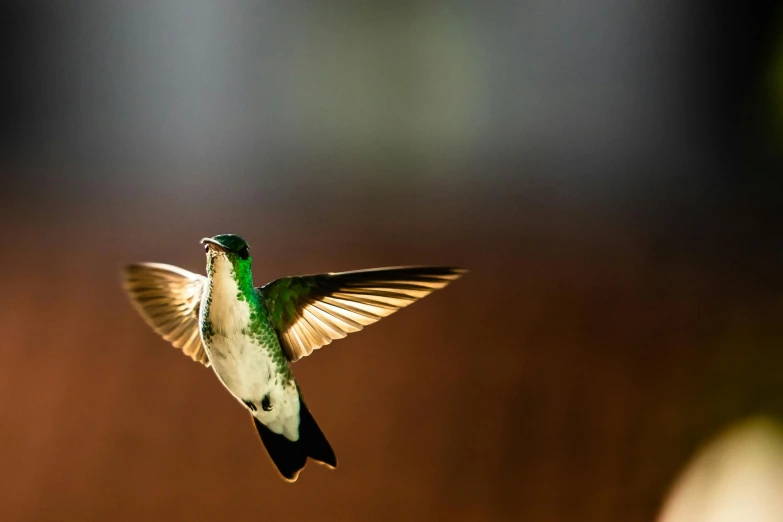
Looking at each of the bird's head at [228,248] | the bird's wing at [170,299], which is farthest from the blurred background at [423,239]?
the bird's head at [228,248]

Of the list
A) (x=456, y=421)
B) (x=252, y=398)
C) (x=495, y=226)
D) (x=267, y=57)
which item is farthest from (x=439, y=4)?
(x=252, y=398)

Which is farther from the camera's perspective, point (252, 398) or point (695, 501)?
point (695, 501)

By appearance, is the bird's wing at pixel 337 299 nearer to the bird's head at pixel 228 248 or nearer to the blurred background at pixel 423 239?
the bird's head at pixel 228 248

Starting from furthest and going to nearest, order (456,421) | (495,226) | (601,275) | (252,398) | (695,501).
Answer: (495,226) < (601,275) < (456,421) < (695,501) < (252,398)

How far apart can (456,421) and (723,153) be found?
1.49 m

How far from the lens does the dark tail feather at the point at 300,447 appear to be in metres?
0.43

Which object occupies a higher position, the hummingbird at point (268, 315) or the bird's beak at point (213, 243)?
the bird's beak at point (213, 243)

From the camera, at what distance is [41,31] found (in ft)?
7.57

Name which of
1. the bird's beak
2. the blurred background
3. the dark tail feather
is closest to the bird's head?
the bird's beak

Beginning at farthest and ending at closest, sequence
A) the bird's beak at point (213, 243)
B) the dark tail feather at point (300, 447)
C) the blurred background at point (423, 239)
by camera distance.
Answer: the blurred background at point (423, 239), the dark tail feather at point (300, 447), the bird's beak at point (213, 243)

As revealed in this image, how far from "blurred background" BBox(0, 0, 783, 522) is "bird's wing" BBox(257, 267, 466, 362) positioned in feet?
3.28

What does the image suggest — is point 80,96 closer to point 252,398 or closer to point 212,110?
point 212,110

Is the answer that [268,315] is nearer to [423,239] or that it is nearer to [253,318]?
[253,318]

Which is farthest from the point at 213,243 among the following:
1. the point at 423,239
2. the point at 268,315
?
the point at 423,239
